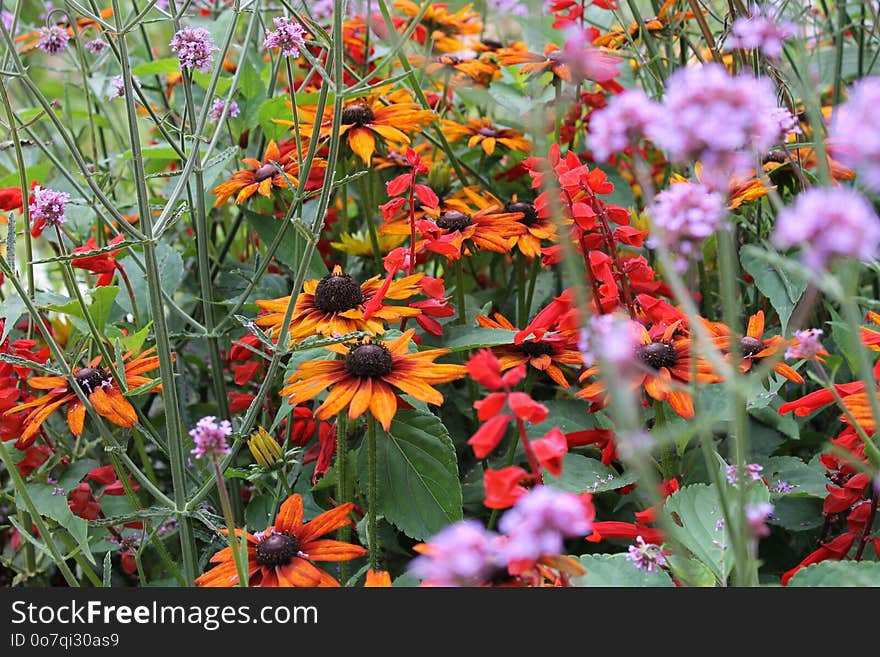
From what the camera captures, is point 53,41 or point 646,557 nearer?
point 646,557

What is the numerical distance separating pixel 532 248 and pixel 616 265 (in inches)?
2.8

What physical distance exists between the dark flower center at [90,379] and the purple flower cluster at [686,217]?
413mm

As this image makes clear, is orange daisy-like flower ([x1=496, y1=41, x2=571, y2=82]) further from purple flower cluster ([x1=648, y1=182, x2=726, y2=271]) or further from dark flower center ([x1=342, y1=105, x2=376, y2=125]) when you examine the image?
purple flower cluster ([x1=648, y1=182, x2=726, y2=271])

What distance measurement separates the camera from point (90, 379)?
594mm

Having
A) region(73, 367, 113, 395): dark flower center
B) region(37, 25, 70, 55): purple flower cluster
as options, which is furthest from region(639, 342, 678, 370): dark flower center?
region(37, 25, 70, 55): purple flower cluster

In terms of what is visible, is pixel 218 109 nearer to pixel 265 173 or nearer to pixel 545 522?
pixel 265 173

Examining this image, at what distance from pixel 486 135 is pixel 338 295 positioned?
0.28 meters

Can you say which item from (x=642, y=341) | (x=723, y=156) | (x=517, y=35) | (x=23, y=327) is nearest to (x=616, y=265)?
(x=642, y=341)

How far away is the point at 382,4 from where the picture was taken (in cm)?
60

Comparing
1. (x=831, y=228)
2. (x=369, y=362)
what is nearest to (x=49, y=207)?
(x=369, y=362)

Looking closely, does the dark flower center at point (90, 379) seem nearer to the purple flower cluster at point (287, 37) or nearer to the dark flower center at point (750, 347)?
the purple flower cluster at point (287, 37)

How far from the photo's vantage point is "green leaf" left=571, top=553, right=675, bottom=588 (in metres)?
0.41

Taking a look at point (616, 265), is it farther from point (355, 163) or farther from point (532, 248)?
point (355, 163)

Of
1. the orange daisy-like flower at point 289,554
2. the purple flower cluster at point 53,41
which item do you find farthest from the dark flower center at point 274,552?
the purple flower cluster at point 53,41
